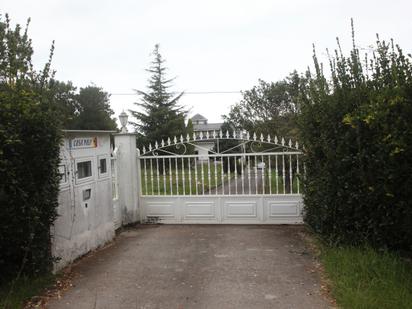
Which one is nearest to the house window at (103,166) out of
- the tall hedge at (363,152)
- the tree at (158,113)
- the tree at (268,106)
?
the tall hedge at (363,152)

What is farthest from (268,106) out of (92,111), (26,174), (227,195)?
(92,111)

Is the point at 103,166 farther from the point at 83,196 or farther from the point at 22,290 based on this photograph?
the point at 22,290

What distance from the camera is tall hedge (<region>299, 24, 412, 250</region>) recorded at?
5027mm

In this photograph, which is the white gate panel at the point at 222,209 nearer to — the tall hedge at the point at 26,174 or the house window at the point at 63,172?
the house window at the point at 63,172

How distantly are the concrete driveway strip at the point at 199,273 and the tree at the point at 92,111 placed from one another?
124ft

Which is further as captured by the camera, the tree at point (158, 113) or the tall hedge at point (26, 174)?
the tree at point (158, 113)

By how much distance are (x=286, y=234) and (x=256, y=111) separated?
5989 millimetres

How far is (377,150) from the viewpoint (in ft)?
17.6

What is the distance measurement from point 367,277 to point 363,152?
169 cm

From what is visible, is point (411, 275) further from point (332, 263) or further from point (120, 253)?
point (120, 253)

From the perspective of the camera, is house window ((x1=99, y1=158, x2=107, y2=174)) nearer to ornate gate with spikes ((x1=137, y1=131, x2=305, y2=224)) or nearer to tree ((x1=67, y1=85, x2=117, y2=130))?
ornate gate with spikes ((x1=137, y1=131, x2=305, y2=224))

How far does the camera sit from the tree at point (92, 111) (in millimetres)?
44031

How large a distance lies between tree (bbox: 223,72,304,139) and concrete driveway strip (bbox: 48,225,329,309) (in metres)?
4.79

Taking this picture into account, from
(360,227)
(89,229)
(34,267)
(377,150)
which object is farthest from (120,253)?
(377,150)
